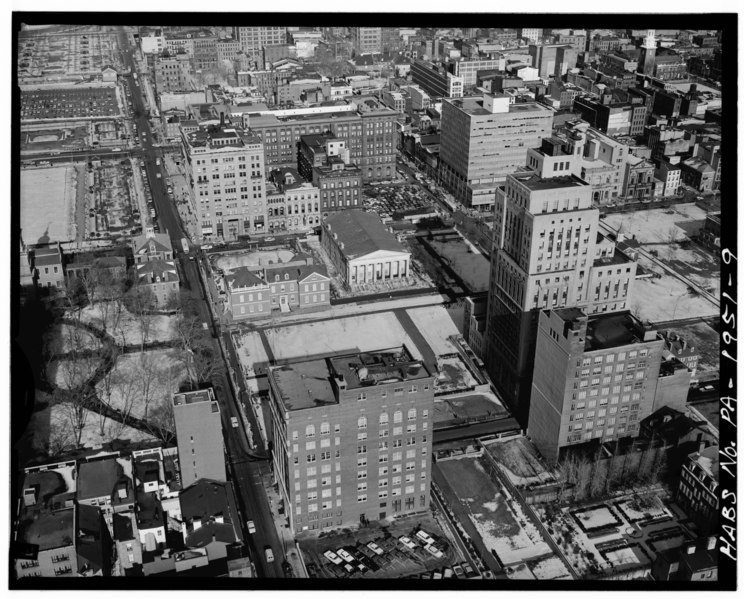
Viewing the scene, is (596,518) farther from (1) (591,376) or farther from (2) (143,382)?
(2) (143,382)

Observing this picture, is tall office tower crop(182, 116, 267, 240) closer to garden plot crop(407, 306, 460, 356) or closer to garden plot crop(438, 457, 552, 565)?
garden plot crop(407, 306, 460, 356)

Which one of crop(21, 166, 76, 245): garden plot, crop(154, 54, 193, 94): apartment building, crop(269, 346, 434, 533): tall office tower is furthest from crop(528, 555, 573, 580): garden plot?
crop(154, 54, 193, 94): apartment building

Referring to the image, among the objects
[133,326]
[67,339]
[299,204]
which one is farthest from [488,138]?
[67,339]

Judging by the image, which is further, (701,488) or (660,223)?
(660,223)

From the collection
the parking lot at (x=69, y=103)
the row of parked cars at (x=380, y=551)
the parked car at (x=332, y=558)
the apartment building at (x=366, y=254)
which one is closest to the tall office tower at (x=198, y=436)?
the parked car at (x=332, y=558)

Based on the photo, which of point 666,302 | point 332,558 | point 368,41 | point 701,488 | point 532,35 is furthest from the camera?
point 532,35

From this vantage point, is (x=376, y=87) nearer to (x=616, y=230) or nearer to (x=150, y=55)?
(x=150, y=55)

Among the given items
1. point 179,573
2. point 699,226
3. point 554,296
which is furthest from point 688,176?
point 179,573
